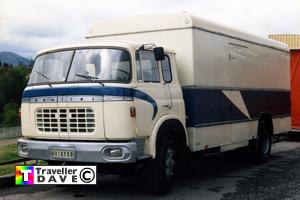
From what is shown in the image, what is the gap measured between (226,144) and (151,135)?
2935mm

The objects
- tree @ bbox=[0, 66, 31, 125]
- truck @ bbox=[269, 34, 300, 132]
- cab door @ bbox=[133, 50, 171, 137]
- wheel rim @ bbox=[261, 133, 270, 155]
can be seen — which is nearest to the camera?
cab door @ bbox=[133, 50, 171, 137]

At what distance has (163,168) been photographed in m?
7.64

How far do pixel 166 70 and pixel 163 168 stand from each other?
1.61 metres

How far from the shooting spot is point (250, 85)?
11.0 meters

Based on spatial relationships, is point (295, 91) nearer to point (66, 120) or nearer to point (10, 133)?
point (66, 120)

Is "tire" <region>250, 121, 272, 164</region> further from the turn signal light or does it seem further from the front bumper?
the turn signal light

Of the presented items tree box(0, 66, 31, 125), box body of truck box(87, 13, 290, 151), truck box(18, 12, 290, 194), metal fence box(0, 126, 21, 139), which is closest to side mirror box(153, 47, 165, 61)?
truck box(18, 12, 290, 194)

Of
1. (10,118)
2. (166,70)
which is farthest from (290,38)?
(10,118)

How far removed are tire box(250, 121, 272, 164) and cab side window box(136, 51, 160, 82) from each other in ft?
15.1

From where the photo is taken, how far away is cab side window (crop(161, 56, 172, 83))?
7.99 metres

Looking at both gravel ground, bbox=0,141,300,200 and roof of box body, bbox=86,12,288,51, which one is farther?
roof of box body, bbox=86,12,288,51

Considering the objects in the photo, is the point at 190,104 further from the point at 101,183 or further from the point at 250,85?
the point at 250,85

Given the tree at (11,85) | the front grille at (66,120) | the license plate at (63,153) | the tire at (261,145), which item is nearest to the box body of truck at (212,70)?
the tire at (261,145)

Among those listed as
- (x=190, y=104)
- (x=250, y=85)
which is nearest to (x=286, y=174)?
(x=250, y=85)
